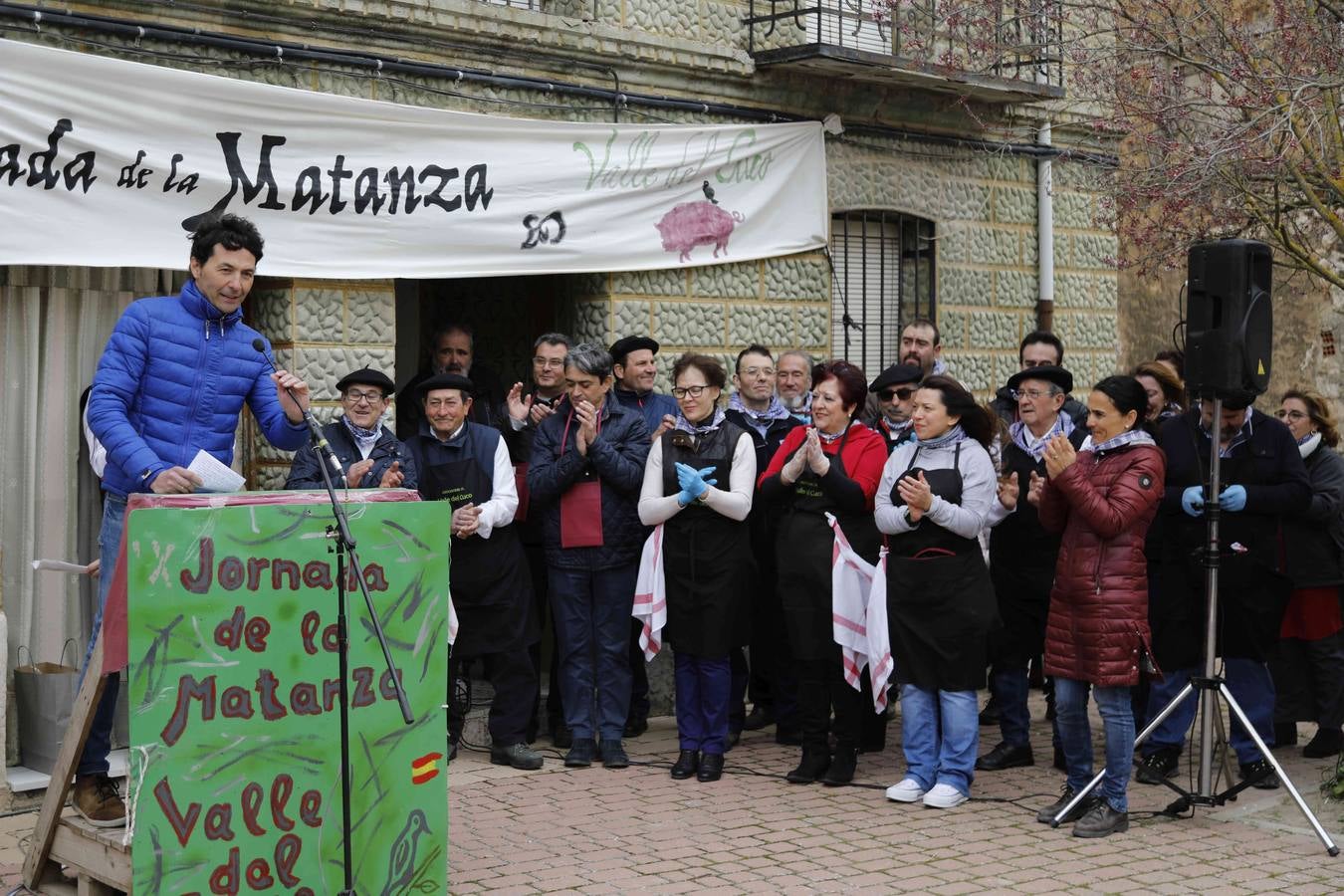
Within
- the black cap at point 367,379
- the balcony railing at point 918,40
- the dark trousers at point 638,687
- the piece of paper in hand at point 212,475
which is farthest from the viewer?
the balcony railing at point 918,40

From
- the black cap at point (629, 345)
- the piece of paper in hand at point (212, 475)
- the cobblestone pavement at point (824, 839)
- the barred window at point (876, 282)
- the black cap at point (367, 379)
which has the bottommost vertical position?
the cobblestone pavement at point (824, 839)

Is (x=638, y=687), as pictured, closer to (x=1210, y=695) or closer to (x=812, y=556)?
(x=812, y=556)

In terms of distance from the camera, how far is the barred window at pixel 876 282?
11359 millimetres

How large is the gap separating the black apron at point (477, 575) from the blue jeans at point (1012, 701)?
8.00 ft

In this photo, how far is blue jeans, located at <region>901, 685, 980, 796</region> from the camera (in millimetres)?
7438


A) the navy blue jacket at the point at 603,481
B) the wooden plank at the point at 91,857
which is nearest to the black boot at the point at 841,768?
the navy blue jacket at the point at 603,481

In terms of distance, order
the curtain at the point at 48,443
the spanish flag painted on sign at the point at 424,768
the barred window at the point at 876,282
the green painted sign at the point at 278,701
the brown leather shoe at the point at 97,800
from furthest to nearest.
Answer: the barred window at the point at 876,282 < the curtain at the point at 48,443 < the brown leather shoe at the point at 97,800 < the spanish flag painted on sign at the point at 424,768 < the green painted sign at the point at 278,701

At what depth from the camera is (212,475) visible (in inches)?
228

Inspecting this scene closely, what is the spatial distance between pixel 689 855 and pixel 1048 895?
4.68 feet

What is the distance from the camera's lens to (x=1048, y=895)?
6117 millimetres

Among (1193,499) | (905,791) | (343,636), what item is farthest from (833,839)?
(343,636)

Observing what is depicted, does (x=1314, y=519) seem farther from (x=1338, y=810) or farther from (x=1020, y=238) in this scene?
(x=1020, y=238)

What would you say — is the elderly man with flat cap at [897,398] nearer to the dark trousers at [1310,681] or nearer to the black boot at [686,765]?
the black boot at [686,765]

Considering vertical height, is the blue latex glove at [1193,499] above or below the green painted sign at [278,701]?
above
